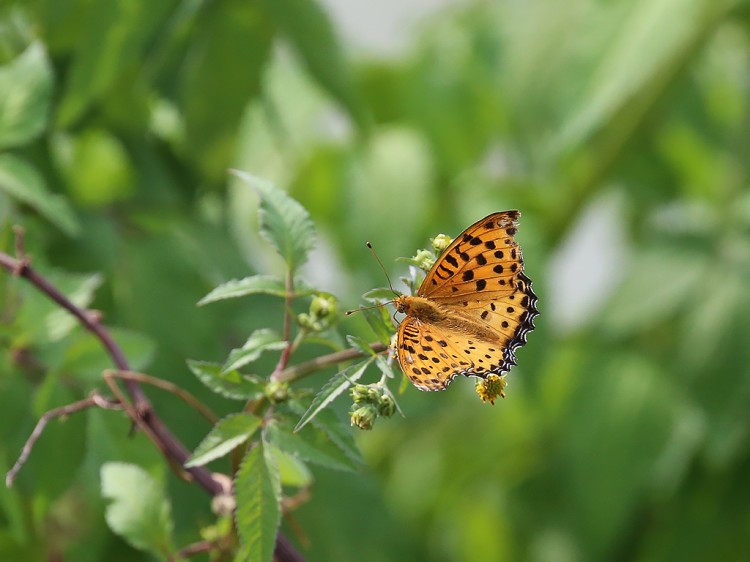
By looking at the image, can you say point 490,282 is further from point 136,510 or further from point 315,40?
point 315,40

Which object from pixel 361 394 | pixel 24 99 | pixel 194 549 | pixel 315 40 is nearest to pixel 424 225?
pixel 315 40

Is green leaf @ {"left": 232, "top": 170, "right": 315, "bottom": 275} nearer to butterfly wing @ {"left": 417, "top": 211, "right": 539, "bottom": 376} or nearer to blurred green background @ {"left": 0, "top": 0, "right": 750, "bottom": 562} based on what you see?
butterfly wing @ {"left": 417, "top": 211, "right": 539, "bottom": 376}


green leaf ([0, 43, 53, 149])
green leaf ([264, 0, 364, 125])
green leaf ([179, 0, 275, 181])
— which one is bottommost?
green leaf ([0, 43, 53, 149])

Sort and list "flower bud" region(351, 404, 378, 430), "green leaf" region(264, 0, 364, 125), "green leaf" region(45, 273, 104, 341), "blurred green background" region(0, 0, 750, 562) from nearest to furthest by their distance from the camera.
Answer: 1. "flower bud" region(351, 404, 378, 430)
2. "green leaf" region(45, 273, 104, 341)
3. "blurred green background" region(0, 0, 750, 562)
4. "green leaf" region(264, 0, 364, 125)

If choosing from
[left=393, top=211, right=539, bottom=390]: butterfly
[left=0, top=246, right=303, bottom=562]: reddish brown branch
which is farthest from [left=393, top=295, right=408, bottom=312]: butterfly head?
[left=0, top=246, right=303, bottom=562]: reddish brown branch

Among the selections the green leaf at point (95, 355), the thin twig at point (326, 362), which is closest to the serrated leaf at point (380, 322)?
the thin twig at point (326, 362)

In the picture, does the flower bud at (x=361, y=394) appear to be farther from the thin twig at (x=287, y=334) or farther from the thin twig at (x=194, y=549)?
the thin twig at (x=194, y=549)
